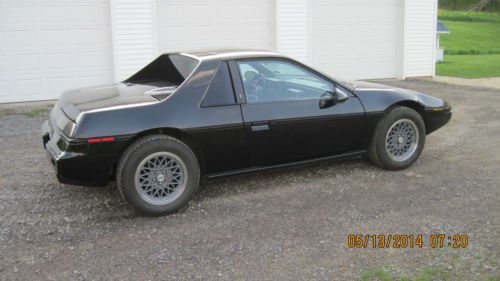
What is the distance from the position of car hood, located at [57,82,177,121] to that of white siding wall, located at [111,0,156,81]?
589cm

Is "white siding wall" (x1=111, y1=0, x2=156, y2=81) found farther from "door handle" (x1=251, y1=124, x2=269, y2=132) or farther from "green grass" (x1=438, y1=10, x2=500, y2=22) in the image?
"green grass" (x1=438, y1=10, x2=500, y2=22)

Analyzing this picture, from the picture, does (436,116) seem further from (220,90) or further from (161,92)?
(161,92)

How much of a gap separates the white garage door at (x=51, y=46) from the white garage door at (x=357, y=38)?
5443 mm

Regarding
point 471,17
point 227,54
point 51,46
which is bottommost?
point 227,54

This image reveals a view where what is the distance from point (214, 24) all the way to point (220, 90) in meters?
7.48

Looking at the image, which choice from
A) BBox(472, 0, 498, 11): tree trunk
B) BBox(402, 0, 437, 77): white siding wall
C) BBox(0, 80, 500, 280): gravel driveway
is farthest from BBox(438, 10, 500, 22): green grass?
BBox(0, 80, 500, 280): gravel driveway

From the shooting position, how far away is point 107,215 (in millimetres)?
4477

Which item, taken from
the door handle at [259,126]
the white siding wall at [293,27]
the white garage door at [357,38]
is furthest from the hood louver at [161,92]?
the white garage door at [357,38]

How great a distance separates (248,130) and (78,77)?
24.2 feet

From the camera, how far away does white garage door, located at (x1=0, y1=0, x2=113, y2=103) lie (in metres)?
10.4

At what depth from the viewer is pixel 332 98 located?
517 centimetres

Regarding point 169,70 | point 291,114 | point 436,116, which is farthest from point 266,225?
point 436,116
